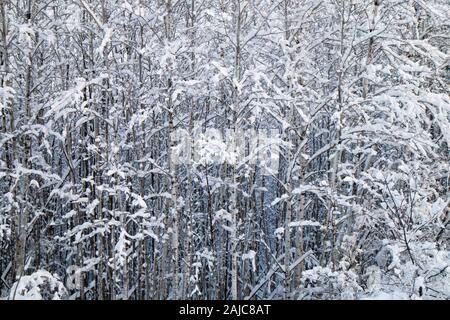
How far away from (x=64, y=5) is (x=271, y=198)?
11.9 m

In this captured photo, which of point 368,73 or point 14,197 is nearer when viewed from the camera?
point 368,73

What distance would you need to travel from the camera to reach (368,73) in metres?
6.88

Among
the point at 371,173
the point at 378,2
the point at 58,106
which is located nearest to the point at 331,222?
the point at 371,173

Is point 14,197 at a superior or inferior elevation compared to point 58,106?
inferior

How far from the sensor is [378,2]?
726 centimetres

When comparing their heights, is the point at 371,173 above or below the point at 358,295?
above

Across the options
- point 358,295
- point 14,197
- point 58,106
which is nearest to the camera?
point 358,295
